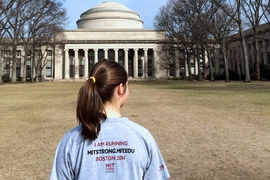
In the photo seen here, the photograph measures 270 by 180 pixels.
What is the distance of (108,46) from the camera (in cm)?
7812

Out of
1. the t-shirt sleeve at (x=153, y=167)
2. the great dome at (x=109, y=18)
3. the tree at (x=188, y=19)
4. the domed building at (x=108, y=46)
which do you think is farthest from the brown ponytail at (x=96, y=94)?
the great dome at (x=109, y=18)

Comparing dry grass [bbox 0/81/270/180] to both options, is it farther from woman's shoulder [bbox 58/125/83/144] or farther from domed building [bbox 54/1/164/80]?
domed building [bbox 54/1/164/80]

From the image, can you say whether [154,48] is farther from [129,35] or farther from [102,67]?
[102,67]

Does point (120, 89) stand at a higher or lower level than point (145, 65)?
lower

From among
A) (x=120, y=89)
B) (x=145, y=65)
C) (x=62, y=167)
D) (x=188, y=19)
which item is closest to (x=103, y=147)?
(x=62, y=167)

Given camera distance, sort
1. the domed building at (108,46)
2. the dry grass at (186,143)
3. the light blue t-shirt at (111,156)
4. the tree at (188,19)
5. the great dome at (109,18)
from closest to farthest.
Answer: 1. the light blue t-shirt at (111,156)
2. the dry grass at (186,143)
3. the tree at (188,19)
4. the domed building at (108,46)
5. the great dome at (109,18)

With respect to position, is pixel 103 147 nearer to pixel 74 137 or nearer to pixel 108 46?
pixel 74 137

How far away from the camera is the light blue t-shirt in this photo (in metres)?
1.85

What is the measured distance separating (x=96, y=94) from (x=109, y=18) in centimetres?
8450

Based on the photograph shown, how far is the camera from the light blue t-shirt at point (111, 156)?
1849 mm

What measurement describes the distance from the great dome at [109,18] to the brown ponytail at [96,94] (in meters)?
83.0

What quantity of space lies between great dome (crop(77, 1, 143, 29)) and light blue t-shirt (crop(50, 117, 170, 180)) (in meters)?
83.2

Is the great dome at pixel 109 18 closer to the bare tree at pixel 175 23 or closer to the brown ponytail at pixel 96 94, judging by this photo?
the bare tree at pixel 175 23

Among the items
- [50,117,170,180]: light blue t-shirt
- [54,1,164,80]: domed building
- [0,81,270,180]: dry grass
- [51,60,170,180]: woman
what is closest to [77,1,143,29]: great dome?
[54,1,164,80]: domed building
